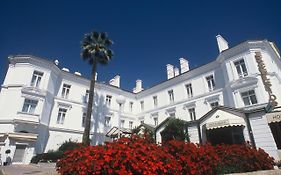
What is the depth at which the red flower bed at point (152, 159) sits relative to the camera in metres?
4.76

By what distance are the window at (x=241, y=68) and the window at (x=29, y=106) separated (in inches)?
1036

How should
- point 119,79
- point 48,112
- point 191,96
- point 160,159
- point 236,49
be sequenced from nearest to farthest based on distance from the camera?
point 160,159
point 236,49
point 48,112
point 191,96
point 119,79

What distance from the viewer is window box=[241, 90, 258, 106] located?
20.8 meters

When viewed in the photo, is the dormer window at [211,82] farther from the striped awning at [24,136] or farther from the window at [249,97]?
the striped awning at [24,136]

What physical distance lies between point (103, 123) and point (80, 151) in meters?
26.5

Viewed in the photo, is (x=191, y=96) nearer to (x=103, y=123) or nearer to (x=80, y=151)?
(x=103, y=123)

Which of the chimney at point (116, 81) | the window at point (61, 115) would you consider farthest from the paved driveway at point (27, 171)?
the chimney at point (116, 81)

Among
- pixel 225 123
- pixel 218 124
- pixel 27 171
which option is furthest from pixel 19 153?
pixel 225 123

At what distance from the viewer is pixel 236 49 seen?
23.4 metres

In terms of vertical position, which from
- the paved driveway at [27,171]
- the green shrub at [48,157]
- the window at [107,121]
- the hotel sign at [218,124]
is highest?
the window at [107,121]

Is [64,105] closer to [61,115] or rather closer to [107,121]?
[61,115]

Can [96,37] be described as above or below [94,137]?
above

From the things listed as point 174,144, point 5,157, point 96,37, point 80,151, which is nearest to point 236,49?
point 96,37

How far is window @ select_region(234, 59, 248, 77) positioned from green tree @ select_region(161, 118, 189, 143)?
10.2m
